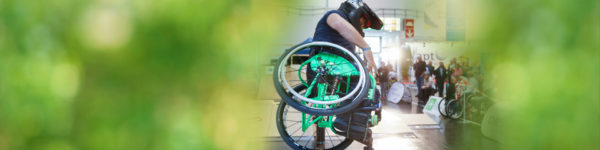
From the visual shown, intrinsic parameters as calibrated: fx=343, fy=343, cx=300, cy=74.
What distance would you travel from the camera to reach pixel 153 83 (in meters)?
0.45

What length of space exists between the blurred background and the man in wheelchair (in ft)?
0.81

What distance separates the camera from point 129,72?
0.46 meters

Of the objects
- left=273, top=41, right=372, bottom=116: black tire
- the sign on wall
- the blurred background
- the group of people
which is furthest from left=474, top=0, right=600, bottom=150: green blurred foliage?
left=273, top=41, right=372, bottom=116: black tire

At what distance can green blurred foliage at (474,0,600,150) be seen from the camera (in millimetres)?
496

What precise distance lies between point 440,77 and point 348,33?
0.24m

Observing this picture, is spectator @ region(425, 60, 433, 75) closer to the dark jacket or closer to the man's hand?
the dark jacket

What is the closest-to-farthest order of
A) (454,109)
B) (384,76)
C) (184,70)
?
(184,70)
(454,109)
(384,76)

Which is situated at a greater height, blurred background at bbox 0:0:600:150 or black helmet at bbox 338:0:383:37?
black helmet at bbox 338:0:383:37

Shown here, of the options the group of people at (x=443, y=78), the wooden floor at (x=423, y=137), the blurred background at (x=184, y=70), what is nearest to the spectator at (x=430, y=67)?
the group of people at (x=443, y=78)

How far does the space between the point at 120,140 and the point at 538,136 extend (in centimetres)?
61

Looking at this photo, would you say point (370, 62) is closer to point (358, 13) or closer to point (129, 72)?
point (358, 13)

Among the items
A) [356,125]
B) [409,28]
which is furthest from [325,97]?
[409,28]

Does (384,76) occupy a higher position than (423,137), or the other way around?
(384,76)

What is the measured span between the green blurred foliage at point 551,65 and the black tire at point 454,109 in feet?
0.55
